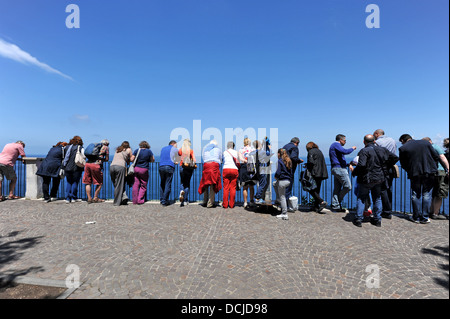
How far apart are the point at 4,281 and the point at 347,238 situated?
17.8 feet

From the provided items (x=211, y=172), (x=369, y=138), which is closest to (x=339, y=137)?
(x=369, y=138)

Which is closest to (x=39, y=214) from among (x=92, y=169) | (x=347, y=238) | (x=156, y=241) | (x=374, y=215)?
(x=92, y=169)

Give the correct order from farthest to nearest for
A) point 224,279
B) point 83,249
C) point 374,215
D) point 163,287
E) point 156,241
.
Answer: point 374,215 → point 156,241 → point 83,249 → point 224,279 → point 163,287

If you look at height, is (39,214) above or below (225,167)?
below

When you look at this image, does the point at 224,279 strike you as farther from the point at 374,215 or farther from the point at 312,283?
the point at 374,215

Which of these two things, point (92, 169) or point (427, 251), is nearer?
point (427, 251)

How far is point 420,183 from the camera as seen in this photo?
14.4 ft

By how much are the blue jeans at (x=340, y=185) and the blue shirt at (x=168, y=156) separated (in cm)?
489

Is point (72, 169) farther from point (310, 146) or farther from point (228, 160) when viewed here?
point (310, 146)

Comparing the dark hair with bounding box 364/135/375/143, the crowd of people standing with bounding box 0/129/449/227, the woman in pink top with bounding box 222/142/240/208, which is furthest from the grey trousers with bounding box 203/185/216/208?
the dark hair with bounding box 364/135/375/143

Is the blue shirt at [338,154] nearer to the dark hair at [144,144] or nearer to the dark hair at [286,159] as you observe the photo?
the dark hair at [286,159]

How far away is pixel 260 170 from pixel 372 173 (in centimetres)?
273

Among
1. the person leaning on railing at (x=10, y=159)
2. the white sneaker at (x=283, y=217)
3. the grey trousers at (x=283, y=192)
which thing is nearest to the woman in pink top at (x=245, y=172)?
the grey trousers at (x=283, y=192)

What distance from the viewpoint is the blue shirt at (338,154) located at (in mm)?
6090
